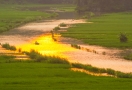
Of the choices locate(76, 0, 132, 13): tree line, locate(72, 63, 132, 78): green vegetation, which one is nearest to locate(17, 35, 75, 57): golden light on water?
locate(72, 63, 132, 78): green vegetation

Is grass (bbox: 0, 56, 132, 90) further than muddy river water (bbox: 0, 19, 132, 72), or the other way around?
muddy river water (bbox: 0, 19, 132, 72)

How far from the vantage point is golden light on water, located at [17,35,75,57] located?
23.6 meters

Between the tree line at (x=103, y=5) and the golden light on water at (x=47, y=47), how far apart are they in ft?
118

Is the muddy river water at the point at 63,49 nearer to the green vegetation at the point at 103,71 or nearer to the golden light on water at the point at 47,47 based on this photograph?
the golden light on water at the point at 47,47

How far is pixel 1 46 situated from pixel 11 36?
6.42 meters

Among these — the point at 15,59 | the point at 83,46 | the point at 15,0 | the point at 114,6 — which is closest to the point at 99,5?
the point at 114,6

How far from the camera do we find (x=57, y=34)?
110 feet

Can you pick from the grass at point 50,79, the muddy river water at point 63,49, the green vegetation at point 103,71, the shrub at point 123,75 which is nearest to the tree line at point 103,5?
the muddy river water at point 63,49

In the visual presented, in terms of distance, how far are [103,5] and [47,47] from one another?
41.3 metres

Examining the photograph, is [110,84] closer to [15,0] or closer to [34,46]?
[34,46]

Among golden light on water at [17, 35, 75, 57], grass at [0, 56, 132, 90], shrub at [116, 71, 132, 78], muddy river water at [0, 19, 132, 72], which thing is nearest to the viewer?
grass at [0, 56, 132, 90]

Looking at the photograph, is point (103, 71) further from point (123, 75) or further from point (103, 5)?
point (103, 5)

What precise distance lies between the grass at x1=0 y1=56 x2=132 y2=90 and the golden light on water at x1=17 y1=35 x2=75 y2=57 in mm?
5051

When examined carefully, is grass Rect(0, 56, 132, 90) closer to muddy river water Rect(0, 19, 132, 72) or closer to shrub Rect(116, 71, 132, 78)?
shrub Rect(116, 71, 132, 78)
